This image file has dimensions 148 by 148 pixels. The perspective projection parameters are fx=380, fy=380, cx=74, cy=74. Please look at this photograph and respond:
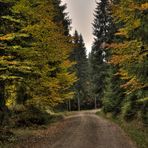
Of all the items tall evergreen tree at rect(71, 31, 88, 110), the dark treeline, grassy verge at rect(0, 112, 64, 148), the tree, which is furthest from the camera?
tall evergreen tree at rect(71, 31, 88, 110)

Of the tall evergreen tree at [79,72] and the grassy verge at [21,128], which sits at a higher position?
the tall evergreen tree at [79,72]

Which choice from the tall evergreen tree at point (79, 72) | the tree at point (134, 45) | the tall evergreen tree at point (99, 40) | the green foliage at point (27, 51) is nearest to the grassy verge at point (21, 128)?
the green foliage at point (27, 51)

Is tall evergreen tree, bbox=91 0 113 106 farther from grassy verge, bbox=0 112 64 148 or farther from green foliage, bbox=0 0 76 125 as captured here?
grassy verge, bbox=0 112 64 148

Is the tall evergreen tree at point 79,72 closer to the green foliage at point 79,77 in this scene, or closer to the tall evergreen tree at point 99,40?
the green foliage at point 79,77

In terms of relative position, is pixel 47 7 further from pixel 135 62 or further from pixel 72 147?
pixel 72 147

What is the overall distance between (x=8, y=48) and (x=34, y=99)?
28.2 feet

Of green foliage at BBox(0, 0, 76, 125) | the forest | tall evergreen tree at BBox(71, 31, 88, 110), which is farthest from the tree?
tall evergreen tree at BBox(71, 31, 88, 110)

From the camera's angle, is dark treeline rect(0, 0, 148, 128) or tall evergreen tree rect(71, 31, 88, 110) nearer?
dark treeline rect(0, 0, 148, 128)

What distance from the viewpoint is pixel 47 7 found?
94.0 ft

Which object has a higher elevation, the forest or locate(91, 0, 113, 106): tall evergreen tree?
locate(91, 0, 113, 106): tall evergreen tree

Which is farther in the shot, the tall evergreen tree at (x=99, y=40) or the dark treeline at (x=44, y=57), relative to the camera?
the tall evergreen tree at (x=99, y=40)

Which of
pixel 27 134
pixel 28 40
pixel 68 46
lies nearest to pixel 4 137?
pixel 27 134

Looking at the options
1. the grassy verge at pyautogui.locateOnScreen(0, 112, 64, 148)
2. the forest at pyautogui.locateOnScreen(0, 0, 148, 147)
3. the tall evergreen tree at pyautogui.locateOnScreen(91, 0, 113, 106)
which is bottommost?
the grassy verge at pyautogui.locateOnScreen(0, 112, 64, 148)

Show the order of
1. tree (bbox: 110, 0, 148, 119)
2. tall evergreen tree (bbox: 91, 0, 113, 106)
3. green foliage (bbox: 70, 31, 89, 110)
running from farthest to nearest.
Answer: green foliage (bbox: 70, 31, 89, 110)
tall evergreen tree (bbox: 91, 0, 113, 106)
tree (bbox: 110, 0, 148, 119)
